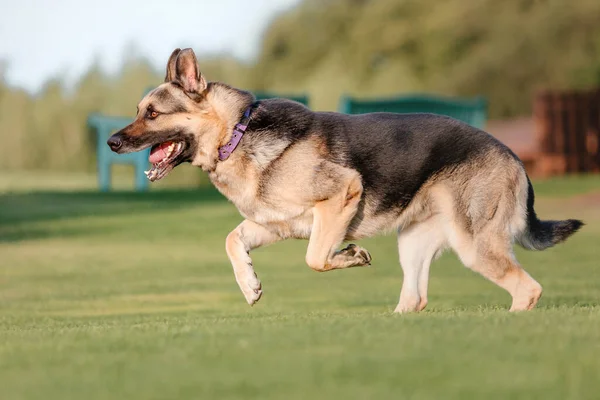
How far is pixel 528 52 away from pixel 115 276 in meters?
31.9

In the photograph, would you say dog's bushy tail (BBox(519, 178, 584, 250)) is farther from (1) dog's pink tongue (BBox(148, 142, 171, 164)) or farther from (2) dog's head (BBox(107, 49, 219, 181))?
(1) dog's pink tongue (BBox(148, 142, 171, 164))

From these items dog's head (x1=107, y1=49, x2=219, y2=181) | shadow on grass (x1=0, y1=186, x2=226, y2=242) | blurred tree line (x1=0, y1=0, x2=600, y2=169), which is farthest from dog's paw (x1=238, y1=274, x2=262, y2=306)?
blurred tree line (x1=0, y1=0, x2=600, y2=169)

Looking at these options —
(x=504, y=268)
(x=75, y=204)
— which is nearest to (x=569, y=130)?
(x=75, y=204)

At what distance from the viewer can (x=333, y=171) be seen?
27.0ft

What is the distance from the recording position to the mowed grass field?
507 centimetres

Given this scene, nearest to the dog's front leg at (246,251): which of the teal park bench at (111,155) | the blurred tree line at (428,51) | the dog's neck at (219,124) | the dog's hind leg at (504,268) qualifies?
the dog's neck at (219,124)

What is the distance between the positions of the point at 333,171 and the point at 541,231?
1.71 metres

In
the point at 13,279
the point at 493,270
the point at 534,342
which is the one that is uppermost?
the point at 534,342

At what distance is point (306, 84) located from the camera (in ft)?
132

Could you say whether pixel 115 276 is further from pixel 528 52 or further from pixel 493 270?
pixel 528 52

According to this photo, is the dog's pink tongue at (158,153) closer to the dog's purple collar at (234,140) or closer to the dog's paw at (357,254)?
the dog's purple collar at (234,140)

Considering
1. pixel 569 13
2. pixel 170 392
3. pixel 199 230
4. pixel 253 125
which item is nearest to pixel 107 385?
pixel 170 392

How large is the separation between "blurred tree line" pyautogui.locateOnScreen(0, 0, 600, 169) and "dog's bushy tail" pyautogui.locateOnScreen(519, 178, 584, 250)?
27.2 meters

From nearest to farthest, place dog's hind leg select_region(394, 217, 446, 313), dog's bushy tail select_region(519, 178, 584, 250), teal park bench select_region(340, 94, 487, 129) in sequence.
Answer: dog's bushy tail select_region(519, 178, 584, 250) < dog's hind leg select_region(394, 217, 446, 313) < teal park bench select_region(340, 94, 487, 129)
